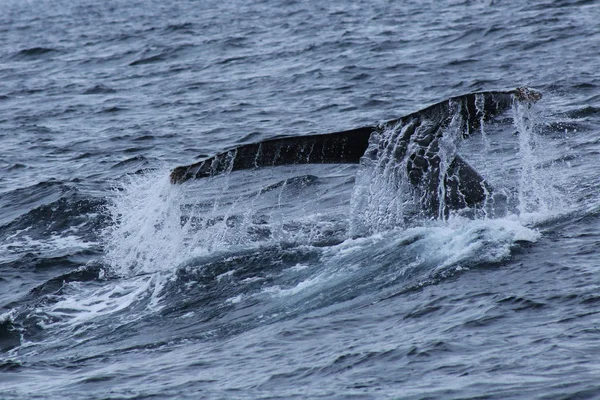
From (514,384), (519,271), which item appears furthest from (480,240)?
(514,384)

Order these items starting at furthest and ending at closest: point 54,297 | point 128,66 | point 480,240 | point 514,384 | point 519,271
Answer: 1. point 128,66
2. point 54,297
3. point 480,240
4. point 519,271
5. point 514,384

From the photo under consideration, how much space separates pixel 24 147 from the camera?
19.3m

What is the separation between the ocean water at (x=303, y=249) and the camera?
781 cm

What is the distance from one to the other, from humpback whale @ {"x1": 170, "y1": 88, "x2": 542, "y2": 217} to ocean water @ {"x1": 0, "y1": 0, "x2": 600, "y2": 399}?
0.80ft

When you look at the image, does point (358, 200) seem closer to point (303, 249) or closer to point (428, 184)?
point (303, 249)

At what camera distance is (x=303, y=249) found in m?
10.9

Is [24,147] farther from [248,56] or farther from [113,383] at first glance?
Answer: [113,383]

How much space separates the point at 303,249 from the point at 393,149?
1958mm

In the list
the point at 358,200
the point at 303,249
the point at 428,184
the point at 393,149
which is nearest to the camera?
the point at 393,149

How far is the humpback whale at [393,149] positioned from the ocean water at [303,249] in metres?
0.24

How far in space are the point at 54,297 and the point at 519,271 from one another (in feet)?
14.7

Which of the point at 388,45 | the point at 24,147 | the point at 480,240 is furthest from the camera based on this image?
the point at 388,45

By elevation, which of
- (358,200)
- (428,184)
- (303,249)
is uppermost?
(428,184)

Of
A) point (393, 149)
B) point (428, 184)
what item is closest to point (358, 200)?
point (428, 184)
